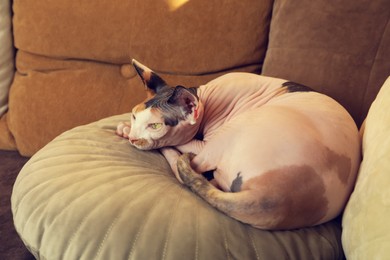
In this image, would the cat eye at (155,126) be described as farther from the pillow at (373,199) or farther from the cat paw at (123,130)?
the pillow at (373,199)

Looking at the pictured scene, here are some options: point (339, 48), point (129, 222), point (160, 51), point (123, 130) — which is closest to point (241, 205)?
point (129, 222)

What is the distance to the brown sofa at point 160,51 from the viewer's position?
1.17 metres

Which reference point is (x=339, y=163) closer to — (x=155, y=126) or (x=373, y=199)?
(x=373, y=199)

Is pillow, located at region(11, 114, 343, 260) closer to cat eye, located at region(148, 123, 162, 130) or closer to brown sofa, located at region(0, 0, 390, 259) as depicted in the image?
cat eye, located at region(148, 123, 162, 130)

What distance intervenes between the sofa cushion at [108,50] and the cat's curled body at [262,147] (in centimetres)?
30

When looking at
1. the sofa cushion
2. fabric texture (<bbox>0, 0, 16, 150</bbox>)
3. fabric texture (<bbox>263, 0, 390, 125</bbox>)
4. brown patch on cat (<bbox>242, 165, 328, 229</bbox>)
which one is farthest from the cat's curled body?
fabric texture (<bbox>0, 0, 16, 150</bbox>)

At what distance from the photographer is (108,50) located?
4.72ft

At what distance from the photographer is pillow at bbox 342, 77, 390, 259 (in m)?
0.66

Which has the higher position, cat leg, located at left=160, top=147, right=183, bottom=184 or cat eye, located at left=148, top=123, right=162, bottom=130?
cat eye, located at left=148, top=123, right=162, bottom=130

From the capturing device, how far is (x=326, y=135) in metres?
0.87

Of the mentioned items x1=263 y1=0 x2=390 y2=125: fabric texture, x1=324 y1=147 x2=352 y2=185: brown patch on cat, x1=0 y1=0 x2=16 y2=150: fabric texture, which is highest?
x1=263 y1=0 x2=390 y2=125: fabric texture

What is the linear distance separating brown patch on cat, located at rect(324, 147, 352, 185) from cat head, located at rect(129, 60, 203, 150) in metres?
0.34

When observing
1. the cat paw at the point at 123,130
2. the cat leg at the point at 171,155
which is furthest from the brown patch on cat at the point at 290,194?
the cat paw at the point at 123,130

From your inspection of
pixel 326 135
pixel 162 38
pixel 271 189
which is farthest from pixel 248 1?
pixel 271 189
